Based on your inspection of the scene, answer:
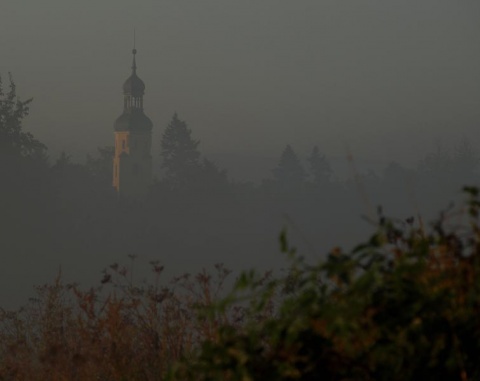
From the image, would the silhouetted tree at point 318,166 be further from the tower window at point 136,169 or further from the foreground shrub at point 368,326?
the foreground shrub at point 368,326

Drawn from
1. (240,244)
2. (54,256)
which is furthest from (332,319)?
(240,244)

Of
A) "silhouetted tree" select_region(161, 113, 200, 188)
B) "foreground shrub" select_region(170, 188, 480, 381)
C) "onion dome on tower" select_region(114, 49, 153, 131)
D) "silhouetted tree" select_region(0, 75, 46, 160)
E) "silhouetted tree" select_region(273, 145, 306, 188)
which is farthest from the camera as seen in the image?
"silhouetted tree" select_region(273, 145, 306, 188)

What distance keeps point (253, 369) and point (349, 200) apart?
118m

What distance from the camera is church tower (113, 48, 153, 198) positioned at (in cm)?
9881

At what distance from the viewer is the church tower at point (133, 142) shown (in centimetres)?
9881

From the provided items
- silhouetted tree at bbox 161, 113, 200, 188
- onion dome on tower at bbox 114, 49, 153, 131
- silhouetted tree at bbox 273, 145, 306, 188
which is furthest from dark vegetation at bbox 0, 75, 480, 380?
silhouetted tree at bbox 273, 145, 306, 188

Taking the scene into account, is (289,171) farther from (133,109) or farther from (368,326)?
(368,326)

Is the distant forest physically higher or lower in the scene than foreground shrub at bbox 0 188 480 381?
higher

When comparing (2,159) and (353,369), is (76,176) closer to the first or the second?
(2,159)

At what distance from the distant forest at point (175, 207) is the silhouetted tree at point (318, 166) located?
132mm

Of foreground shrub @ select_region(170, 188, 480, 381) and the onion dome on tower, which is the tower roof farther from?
foreground shrub @ select_region(170, 188, 480, 381)

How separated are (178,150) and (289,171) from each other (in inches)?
959

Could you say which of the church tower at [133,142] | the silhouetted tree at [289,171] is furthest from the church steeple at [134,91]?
the silhouetted tree at [289,171]

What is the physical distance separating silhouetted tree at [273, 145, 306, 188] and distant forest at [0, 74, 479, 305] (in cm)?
11
